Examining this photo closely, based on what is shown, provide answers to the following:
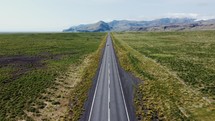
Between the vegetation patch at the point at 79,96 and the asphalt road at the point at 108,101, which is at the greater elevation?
the asphalt road at the point at 108,101

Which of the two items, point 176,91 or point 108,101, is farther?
point 176,91

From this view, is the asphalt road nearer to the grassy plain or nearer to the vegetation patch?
the vegetation patch

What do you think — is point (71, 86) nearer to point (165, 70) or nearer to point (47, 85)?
point (47, 85)

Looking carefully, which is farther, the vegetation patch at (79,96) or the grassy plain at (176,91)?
the grassy plain at (176,91)

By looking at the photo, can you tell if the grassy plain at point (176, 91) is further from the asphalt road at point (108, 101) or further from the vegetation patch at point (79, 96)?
the vegetation patch at point (79, 96)

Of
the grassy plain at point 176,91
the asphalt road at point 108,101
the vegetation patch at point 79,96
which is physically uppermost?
the asphalt road at point 108,101

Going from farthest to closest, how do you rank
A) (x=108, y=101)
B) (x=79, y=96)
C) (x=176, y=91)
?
1. (x=176, y=91)
2. (x=79, y=96)
3. (x=108, y=101)

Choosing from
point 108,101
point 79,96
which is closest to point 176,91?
point 108,101

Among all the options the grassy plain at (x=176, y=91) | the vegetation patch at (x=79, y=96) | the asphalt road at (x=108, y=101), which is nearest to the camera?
the asphalt road at (x=108, y=101)

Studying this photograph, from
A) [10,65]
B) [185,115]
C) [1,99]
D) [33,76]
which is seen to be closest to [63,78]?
[33,76]

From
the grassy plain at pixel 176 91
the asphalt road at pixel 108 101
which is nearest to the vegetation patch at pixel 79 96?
the asphalt road at pixel 108 101

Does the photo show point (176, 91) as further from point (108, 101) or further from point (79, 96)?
point (79, 96)
